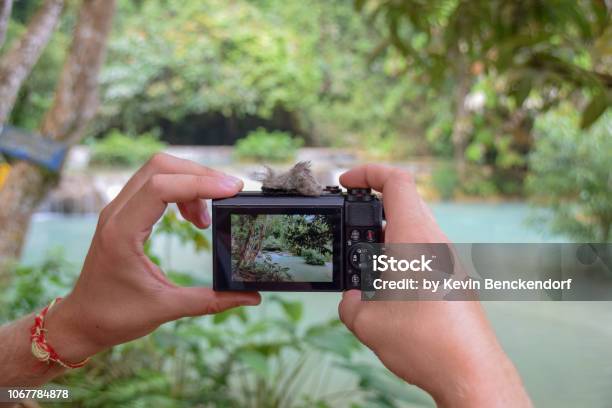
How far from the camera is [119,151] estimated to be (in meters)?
6.52

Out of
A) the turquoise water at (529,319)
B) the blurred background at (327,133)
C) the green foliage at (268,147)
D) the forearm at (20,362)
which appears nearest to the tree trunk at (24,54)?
the turquoise water at (529,319)

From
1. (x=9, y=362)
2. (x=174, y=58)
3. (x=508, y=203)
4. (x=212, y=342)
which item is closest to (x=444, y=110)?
(x=508, y=203)

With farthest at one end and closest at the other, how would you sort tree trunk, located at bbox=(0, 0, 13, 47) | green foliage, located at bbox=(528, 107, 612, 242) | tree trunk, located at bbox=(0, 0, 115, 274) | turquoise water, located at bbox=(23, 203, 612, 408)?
green foliage, located at bbox=(528, 107, 612, 242) < turquoise water, located at bbox=(23, 203, 612, 408) < tree trunk, located at bbox=(0, 0, 115, 274) < tree trunk, located at bbox=(0, 0, 13, 47)

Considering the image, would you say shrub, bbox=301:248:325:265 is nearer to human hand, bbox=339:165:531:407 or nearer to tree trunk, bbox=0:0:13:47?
human hand, bbox=339:165:531:407

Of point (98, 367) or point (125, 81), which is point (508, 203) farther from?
point (98, 367)

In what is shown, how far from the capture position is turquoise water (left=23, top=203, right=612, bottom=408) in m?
2.80

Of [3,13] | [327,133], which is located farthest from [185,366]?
[327,133]

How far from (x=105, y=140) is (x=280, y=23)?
2081 millimetres

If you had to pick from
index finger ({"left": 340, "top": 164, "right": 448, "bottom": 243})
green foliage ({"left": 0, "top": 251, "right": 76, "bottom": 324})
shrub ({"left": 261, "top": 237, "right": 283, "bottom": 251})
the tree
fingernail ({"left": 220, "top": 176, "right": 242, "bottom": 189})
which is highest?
the tree

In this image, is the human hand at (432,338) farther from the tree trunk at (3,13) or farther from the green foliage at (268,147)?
the green foliage at (268,147)

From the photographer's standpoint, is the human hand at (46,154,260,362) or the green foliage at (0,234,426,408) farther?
the green foliage at (0,234,426,408)

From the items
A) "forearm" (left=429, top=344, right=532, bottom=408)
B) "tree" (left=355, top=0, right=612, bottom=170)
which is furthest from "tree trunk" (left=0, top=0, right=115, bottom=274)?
"forearm" (left=429, top=344, right=532, bottom=408)

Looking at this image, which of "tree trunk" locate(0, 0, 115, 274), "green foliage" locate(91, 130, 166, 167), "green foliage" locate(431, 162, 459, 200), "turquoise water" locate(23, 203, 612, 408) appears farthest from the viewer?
"green foliage" locate(431, 162, 459, 200)

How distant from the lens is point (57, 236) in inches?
224
